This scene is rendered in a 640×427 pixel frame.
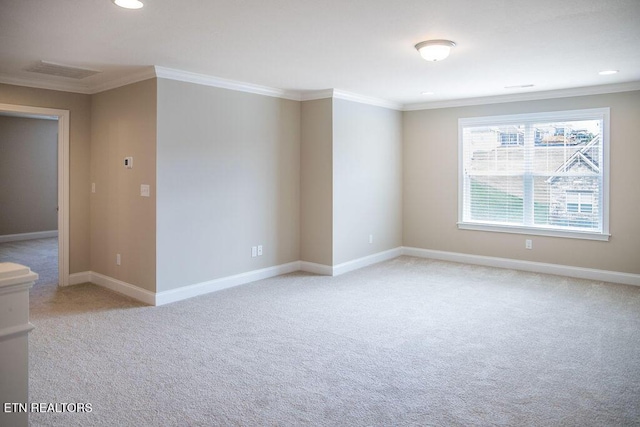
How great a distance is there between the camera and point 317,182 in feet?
20.1

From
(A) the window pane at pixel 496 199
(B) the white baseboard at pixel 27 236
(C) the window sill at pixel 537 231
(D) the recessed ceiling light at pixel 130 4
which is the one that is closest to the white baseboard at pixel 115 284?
(D) the recessed ceiling light at pixel 130 4

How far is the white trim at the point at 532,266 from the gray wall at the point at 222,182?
7.38 feet

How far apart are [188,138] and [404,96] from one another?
124 inches

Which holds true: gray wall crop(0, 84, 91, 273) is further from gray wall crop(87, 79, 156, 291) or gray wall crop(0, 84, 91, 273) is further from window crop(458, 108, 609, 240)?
window crop(458, 108, 609, 240)

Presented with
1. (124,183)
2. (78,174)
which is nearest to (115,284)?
(124,183)

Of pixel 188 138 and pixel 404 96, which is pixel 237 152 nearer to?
pixel 188 138

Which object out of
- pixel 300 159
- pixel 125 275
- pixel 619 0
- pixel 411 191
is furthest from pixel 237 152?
pixel 619 0

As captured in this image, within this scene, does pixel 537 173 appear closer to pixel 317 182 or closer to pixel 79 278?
pixel 317 182

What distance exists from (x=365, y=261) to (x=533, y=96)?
321 centimetres

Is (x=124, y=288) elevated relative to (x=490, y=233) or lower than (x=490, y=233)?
lower

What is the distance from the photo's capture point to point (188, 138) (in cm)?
491

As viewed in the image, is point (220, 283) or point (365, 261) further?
point (365, 261)

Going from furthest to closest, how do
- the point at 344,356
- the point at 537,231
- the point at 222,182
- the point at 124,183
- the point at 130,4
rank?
the point at 537,231 < the point at 222,182 < the point at 124,183 < the point at 344,356 < the point at 130,4

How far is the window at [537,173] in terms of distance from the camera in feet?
19.1
